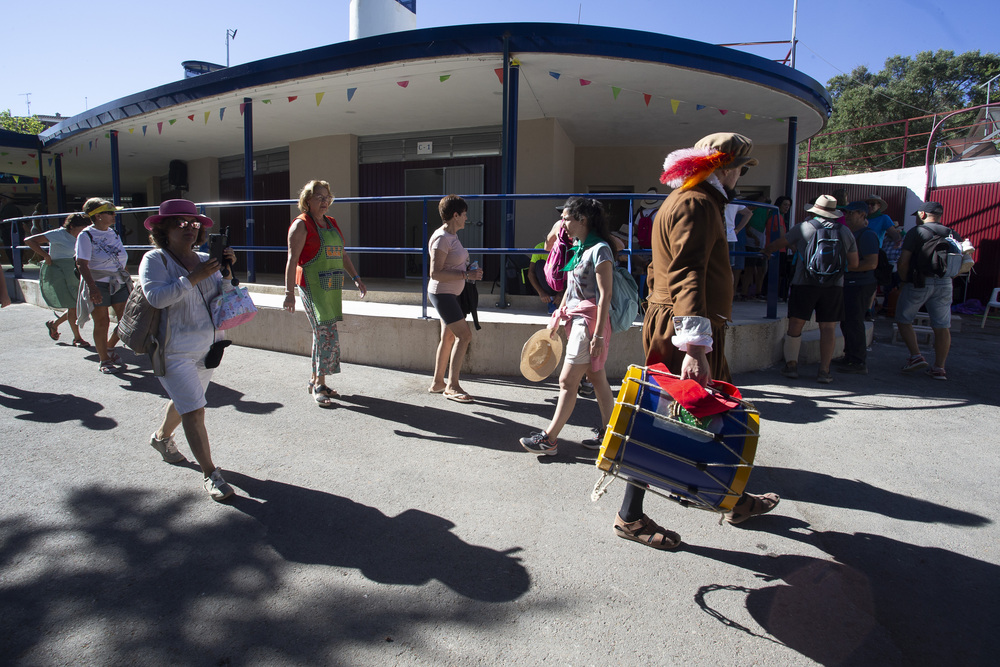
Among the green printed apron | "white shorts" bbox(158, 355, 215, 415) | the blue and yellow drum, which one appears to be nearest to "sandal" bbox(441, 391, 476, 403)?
the green printed apron

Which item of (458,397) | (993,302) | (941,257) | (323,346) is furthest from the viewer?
(993,302)

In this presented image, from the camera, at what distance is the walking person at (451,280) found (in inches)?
183

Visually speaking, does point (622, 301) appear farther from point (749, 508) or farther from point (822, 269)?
point (822, 269)

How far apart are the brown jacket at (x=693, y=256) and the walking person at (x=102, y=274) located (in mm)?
5445

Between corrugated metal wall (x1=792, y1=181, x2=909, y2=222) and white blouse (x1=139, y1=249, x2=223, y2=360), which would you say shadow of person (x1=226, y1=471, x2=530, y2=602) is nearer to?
white blouse (x1=139, y1=249, x2=223, y2=360)

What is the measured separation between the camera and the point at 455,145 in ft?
36.1

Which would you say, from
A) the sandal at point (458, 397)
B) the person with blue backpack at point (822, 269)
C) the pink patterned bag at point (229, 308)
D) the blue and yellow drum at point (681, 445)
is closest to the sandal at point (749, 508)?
the blue and yellow drum at point (681, 445)

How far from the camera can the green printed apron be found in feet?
15.0

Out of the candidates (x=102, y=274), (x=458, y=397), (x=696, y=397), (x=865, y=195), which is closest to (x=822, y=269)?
(x=458, y=397)

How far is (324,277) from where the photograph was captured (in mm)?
4621

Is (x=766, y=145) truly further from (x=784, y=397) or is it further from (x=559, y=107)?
(x=784, y=397)

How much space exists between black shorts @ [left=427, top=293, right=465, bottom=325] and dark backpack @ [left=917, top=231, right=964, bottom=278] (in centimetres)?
477

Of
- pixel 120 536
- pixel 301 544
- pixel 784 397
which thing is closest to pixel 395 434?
pixel 301 544

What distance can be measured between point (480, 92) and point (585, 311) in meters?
6.07
